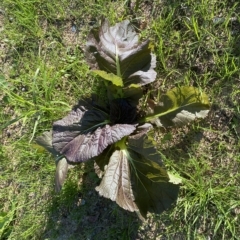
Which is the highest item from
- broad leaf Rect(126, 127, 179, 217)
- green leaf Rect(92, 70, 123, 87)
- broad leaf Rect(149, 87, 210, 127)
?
green leaf Rect(92, 70, 123, 87)

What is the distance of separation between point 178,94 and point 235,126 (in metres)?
0.35

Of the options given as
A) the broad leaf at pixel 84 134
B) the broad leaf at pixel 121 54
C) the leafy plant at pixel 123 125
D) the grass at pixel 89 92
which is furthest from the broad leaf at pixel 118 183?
the broad leaf at pixel 121 54

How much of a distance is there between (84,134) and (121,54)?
41 centimetres

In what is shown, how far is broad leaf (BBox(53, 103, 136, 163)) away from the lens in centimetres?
172

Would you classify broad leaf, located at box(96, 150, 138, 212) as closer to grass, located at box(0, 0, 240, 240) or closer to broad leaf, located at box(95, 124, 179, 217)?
broad leaf, located at box(95, 124, 179, 217)

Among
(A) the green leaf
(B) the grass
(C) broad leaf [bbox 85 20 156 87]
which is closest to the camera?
(A) the green leaf

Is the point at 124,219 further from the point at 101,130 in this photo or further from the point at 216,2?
the point at 216,2

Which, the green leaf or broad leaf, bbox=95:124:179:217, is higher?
the green leaf

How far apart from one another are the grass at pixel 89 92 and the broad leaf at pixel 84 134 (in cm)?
29

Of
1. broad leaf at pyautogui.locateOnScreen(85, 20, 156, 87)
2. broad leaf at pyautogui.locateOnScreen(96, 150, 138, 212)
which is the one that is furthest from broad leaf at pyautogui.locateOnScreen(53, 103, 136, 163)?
broad leaf at pyautogui.locateOnScreen(85, 20, 156, 87)

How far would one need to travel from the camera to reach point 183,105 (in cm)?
181

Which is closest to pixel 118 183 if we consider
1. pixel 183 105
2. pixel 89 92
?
pixel 183 105

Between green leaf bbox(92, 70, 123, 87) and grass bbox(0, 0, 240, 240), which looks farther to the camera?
grass bbox(0, 0, 240, 240)

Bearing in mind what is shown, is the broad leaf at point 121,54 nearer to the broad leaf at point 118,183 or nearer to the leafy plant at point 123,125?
the leafy plant at point 123,125
